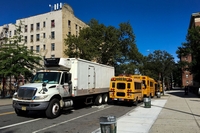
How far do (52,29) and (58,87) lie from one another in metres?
41.5

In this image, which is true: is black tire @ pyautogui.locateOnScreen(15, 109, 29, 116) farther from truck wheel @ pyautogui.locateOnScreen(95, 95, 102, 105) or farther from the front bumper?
truck wheel @ pyautogui.locateOnScreen(95, 95, 102, 105)

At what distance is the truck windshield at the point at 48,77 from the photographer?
473 inches

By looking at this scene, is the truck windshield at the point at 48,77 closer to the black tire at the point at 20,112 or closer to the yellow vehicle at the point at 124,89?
the black tire at the point at 20,112

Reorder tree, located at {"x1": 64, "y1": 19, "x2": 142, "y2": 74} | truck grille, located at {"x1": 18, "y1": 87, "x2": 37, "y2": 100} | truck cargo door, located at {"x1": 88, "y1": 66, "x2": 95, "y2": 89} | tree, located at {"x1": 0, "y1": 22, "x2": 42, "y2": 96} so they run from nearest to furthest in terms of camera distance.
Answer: truck grille, located at {"x1": 18, "y1": 87, "x2": 37, "y2": 100} < truck cargo door, located at {"x1": 88, "y1": 66, "x2": 95, "y2": 89} < tree, located at {"x1": 0, "y1": 22, "x2": 42, "y2": 96} < tree, located at {"x1": 64, "y1": 19, "x2": 142, "y2": 74}

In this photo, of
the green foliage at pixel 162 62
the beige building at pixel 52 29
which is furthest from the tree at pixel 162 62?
the beige building at pixel 52 29

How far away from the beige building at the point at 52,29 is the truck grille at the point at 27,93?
128 ft

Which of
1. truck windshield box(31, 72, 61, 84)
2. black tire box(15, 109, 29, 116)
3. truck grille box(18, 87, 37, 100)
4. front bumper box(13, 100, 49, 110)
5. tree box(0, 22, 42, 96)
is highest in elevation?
tree box(0, 22, 42, 96)

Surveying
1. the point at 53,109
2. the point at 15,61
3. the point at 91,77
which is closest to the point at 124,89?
the point at 91,77

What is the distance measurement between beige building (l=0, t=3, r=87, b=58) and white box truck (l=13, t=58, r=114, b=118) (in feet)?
113

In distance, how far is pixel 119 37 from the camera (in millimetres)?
36938

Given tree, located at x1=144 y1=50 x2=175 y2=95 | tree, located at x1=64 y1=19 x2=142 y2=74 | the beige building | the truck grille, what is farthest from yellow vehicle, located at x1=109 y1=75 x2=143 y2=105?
the beige building

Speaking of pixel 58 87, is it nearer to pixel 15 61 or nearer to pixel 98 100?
pixel 98 100

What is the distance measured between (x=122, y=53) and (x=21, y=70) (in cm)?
1969

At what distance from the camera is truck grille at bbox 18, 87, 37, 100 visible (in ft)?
35.0
